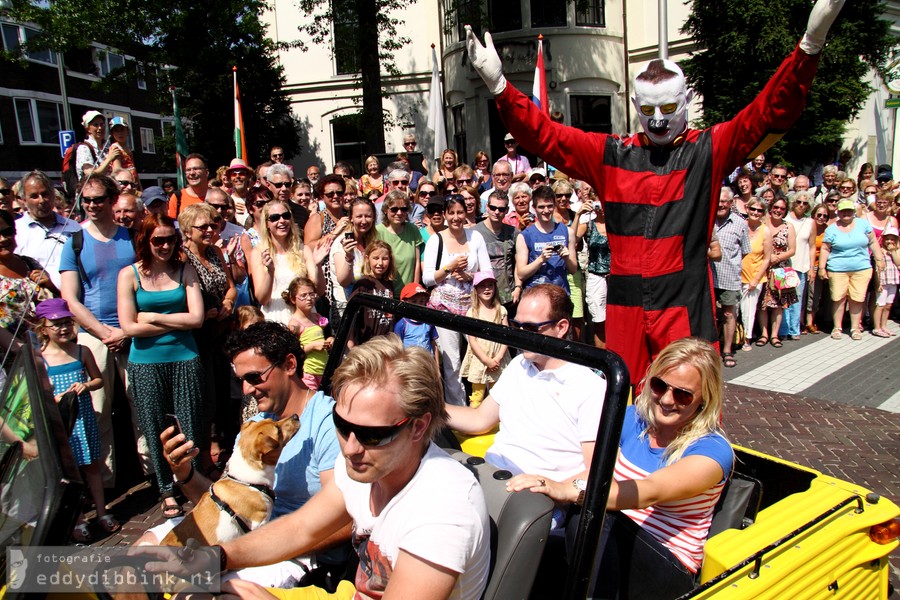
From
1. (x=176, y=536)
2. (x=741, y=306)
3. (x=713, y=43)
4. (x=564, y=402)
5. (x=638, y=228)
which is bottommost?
(x=741, y=306)

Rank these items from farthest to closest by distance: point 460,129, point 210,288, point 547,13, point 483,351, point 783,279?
point 460,129 < point 547,13 < point 783,279 < point 210,288 < point 483,351

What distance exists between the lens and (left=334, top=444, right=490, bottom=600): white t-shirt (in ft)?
5.39

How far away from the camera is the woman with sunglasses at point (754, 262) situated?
7.38m

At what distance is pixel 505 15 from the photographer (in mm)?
19859

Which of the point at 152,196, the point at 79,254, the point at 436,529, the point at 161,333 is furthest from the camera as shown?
the point at 152,196

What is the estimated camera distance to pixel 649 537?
6.86 feet

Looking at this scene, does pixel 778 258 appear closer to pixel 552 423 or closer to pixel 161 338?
pixel 552 423

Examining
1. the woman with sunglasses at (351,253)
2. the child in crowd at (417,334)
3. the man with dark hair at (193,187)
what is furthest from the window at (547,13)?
the child in crowd at (417,334)

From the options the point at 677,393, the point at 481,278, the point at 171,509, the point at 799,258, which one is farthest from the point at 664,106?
the point at 799,258

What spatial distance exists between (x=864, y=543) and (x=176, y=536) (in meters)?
2.31

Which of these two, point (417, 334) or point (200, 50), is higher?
point (200, 50)

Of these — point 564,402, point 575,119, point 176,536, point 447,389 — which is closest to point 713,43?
point 575,119

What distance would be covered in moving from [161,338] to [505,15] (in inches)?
721

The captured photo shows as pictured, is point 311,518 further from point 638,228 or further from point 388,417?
point 638,228
